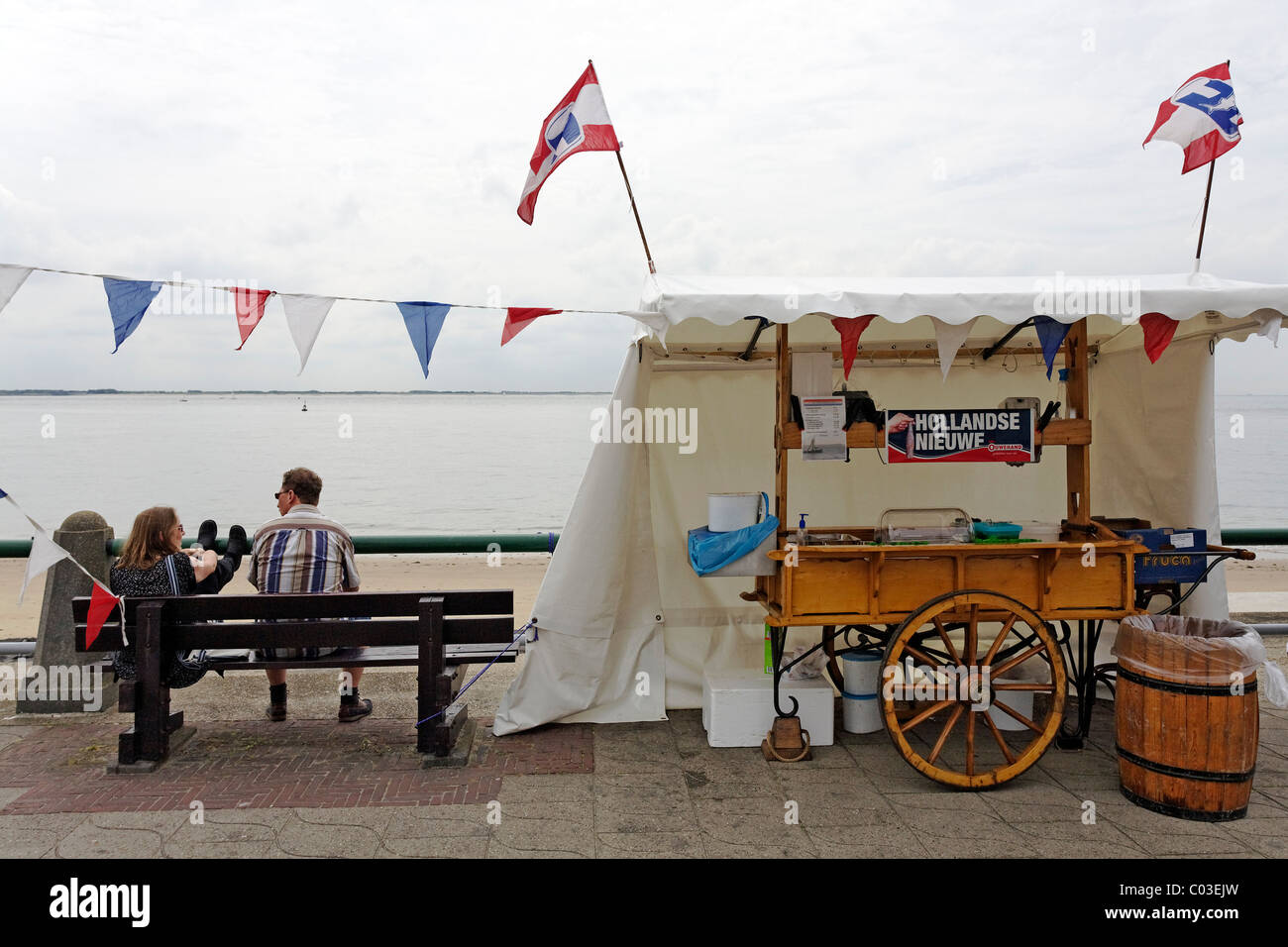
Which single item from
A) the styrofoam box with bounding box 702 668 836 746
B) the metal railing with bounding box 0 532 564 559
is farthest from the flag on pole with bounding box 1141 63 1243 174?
the metal railing with bounding box 0 532 564 559

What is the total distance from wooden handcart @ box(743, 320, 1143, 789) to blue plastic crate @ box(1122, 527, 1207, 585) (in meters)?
0.26

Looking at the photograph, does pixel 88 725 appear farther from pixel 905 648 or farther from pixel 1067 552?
pixel 1067 552

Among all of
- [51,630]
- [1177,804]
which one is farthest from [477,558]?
[1177,804]

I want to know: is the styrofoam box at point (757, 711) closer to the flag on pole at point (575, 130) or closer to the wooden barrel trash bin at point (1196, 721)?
the wooden barrel trash bin at point (1196, 721)

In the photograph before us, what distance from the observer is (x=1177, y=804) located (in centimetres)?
393

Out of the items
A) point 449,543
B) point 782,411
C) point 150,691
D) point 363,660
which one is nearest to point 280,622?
point 363,660

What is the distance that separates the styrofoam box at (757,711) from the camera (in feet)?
16.1

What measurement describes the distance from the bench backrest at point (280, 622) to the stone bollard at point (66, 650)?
3.49 feet

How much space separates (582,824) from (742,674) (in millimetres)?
1596

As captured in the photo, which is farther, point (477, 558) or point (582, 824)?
point (477, 558)

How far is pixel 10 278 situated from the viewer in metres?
4.16

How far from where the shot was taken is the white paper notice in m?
4.73

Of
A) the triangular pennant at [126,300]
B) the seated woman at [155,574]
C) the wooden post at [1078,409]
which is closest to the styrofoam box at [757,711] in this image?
the wooden post at [1078,409]

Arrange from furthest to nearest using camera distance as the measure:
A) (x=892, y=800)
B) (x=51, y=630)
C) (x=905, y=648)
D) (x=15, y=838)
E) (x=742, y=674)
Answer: (x=51, y=630), (x=742, y=674), (x=905, y=648), (x=892, y=800), (x=15, y=838)
